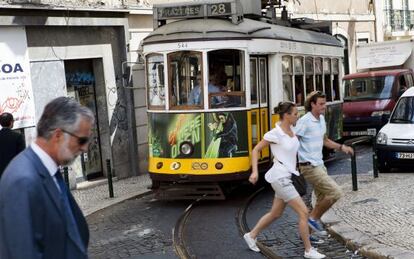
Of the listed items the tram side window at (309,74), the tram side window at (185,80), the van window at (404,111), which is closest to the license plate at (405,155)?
the van window at (404,111)

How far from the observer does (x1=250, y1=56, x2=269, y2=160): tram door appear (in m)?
10.7

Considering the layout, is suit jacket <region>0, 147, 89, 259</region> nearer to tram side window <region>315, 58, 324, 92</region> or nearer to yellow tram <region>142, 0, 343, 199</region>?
yellow tram <region>142, 0, 343, 199</region>

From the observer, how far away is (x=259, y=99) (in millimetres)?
10945

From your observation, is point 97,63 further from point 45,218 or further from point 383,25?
point 383,25

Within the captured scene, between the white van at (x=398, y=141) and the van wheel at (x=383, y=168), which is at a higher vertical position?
the white van at (x=398, y=141)

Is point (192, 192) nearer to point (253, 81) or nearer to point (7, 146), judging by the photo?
point (253, 81)

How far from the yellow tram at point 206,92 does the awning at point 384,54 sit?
13676 millimetres

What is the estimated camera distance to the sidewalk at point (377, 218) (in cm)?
671

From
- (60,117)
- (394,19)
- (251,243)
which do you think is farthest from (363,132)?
(394,19)

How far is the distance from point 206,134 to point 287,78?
2509 millimetres

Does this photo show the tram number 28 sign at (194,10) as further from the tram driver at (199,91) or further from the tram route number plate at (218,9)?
the tram driver at (199,91)

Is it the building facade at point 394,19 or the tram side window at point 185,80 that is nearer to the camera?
the tram side window at point 185,80

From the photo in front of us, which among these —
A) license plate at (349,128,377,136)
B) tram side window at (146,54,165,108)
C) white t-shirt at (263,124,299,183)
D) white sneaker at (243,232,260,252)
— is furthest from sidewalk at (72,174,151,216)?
license plate at (349,128,377,136)

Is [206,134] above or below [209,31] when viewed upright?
below
